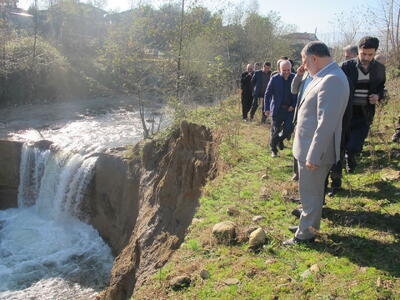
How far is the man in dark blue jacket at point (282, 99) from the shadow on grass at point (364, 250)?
3.21m

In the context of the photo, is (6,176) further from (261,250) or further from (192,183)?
(261,250)

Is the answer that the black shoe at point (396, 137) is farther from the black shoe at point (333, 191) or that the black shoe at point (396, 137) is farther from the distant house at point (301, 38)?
the distant house at point (301, 38)

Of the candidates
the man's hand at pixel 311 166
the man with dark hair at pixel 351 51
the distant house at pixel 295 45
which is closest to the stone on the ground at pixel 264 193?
the man's hand at pixel 311 166

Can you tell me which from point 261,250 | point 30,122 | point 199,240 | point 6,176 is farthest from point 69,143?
point 261,250

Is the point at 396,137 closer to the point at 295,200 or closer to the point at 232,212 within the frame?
the point at 295,200

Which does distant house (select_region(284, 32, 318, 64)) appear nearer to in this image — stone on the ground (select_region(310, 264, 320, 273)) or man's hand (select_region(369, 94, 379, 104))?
man's hand (select_region(369, 94, 379, 104))

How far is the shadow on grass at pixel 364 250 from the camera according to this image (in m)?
3.20

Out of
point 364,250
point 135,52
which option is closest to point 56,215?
point 135,52

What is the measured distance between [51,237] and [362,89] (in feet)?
32.1

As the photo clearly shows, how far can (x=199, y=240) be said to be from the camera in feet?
14.5

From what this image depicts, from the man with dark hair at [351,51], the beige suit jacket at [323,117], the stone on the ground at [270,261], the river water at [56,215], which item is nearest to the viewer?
the beige suit jacket at [323,117]

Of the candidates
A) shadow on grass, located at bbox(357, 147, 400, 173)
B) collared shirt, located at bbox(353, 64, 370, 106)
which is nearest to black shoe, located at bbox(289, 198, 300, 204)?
shadow on grass, located at bbox(357, 147, 400, 173)

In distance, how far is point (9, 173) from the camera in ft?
45.5

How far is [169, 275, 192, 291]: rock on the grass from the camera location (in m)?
3.69
